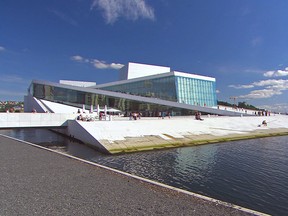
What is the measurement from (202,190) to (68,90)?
134 feet

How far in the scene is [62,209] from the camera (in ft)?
18.5

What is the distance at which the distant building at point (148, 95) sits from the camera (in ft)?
137

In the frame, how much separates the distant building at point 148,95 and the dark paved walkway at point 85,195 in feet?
101

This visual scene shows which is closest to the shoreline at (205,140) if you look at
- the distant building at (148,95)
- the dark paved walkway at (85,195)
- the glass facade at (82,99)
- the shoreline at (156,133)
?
the shoreline at (156,133)

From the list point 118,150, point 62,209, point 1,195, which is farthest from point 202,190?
point 118,150

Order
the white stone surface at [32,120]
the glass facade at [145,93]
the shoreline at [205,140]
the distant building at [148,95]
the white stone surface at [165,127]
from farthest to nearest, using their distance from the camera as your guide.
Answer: the glass facade at [145,93] → the distant building at [148,95] → the white stone surface at [32,120] → the white stone surface at [165,127] → the shoreline at [205,140]

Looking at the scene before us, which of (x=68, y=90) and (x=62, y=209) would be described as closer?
(x=62, y=209)

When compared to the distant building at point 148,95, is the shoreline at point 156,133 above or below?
below

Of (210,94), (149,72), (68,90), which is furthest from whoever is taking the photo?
(149,72)

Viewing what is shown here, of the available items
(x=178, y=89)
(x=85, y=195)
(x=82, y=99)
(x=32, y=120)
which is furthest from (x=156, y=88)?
(x=85, y=195)

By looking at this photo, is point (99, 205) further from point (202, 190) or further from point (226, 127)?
point (226, 127)

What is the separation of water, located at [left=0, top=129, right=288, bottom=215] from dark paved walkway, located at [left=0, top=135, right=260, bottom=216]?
244cm

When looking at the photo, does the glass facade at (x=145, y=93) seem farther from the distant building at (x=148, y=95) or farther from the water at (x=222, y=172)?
the water at (x=222, y=172)

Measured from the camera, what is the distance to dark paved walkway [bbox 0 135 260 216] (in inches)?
223
